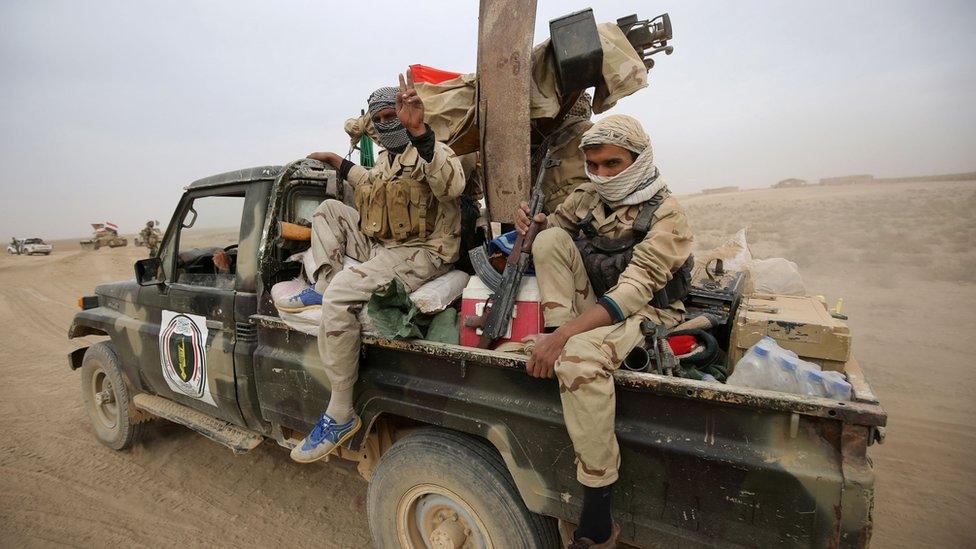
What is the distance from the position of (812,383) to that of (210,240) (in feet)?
11.9

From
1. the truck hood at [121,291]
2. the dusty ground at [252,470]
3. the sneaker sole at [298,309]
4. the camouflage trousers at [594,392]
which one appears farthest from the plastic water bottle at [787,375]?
the truck hood at [121,291]

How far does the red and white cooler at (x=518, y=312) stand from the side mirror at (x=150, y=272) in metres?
2.26

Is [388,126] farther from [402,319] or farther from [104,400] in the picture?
[104,400]

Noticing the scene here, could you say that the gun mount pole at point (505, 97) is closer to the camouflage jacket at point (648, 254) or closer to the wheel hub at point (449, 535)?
the camouflage jacket at point (648, 254)

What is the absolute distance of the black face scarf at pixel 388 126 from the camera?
2881 millimetres

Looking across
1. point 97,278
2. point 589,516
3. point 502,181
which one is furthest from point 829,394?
point 97,278

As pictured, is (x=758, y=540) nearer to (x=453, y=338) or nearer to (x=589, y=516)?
(x=589, y=516)

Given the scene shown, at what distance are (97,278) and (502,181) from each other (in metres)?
14.6

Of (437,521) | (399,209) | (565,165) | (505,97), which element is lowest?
(437,521)

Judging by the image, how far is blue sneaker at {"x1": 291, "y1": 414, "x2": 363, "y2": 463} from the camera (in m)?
2.24

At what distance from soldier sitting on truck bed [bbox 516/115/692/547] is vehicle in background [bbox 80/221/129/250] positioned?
28.0m

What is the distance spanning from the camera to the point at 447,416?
6.53 feet

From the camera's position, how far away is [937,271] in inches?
363

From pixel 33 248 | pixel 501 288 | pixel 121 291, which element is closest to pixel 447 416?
pixel 501 288
